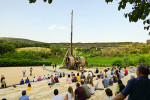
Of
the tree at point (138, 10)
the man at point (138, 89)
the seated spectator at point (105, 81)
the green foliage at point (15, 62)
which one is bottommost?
the green foliage at point (15, 62)

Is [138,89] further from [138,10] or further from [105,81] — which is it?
[105,81]

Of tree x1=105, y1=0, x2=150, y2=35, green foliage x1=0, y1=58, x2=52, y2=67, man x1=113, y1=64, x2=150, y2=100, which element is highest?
tree x1=105, y1=0, x2=150, y2=35

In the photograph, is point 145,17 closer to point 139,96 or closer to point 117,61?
point 139,96

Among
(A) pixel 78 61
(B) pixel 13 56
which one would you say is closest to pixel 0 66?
(B) pixel 13 56

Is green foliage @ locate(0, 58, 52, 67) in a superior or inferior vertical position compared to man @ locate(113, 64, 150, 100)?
inferior

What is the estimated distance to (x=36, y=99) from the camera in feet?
25.3

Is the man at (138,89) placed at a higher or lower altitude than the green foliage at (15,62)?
higher

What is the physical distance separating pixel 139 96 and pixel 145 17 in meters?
2.03

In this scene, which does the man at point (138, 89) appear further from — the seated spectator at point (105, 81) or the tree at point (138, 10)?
the seated spectator at point (105, 81)

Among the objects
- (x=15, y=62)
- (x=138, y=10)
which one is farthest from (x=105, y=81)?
(x=15, y=62)

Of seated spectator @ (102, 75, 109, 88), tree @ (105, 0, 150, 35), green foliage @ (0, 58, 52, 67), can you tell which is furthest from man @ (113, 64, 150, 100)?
green foliage @ (0, 58, 52, 67)

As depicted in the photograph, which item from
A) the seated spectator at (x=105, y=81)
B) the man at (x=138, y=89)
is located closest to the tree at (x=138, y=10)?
the man at (x=138, y=89)

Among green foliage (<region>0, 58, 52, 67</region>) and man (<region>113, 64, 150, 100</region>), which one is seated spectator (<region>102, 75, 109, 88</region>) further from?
green foliage (<region>0, 58, 52, 67</region>)

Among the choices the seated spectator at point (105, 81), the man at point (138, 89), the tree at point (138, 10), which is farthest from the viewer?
the seated spectator at point (105, 81)
